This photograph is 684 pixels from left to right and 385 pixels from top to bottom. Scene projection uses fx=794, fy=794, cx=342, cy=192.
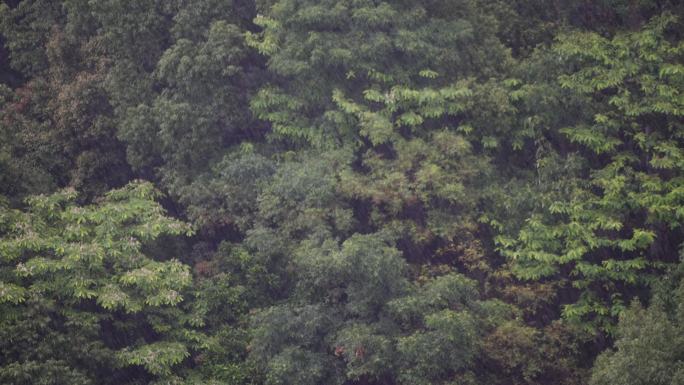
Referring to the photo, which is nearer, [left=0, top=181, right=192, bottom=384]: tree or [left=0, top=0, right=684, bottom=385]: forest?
[left=0, top=181, right=192, bottom=384]: tree

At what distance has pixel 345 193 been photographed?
49.9 ft

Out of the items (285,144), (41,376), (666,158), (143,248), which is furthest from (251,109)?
(666,158)

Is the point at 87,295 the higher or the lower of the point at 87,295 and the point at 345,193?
the lower

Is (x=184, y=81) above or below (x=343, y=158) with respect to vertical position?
above

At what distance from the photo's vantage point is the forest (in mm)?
13258

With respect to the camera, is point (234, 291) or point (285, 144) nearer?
point (234, 291)

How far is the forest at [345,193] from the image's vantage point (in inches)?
522

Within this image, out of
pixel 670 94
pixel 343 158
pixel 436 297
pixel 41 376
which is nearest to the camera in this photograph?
pixel 41 376

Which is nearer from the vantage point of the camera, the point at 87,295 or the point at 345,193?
the point at 87,295

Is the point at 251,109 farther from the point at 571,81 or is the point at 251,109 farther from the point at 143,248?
the point at 571,81

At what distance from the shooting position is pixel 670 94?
14.6 m

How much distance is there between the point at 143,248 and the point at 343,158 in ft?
14.2

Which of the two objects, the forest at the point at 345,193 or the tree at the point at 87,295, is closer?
the tree at the point at 87,295

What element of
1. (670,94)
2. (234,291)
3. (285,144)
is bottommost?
(234,291)
